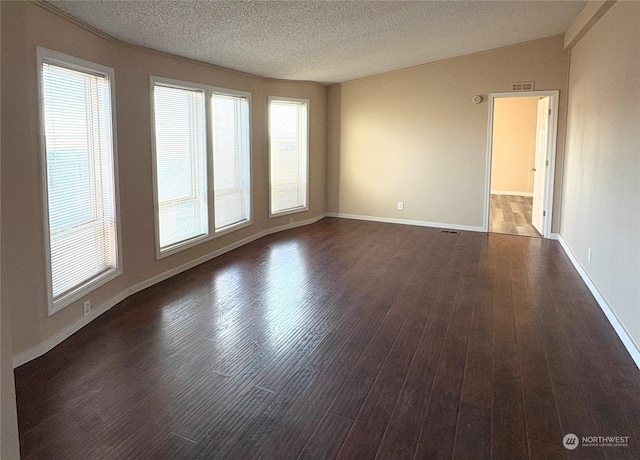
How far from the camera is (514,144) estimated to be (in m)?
11.1

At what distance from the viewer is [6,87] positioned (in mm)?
2850

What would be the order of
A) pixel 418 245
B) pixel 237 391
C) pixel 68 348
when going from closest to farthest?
pixel 237 391 < pixel 68 348 < pixel 418 245

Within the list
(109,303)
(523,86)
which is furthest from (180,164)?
(523,86)

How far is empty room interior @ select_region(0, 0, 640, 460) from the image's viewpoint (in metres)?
2.49

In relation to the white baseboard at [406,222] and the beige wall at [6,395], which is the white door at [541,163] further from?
the beige wall at [6,395]

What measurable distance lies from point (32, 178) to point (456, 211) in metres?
6.07

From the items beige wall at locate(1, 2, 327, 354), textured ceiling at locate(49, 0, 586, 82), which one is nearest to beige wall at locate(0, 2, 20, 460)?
beige wall at locate(1, 2, 327, 354)

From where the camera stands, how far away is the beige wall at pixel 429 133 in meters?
6.85

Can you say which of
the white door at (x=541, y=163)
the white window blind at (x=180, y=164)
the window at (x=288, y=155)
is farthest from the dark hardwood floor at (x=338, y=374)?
the window at (x=288, y=155)

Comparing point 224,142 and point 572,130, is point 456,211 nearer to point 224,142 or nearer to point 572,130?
point 572,130

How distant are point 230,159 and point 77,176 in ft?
8.53

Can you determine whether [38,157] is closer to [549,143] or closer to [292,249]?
[292,249]

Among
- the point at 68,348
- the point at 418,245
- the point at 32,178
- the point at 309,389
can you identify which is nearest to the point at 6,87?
the point at 32,178

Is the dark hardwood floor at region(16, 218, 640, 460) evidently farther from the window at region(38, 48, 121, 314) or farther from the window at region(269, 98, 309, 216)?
the window at region(269, 98, 309, 216)
